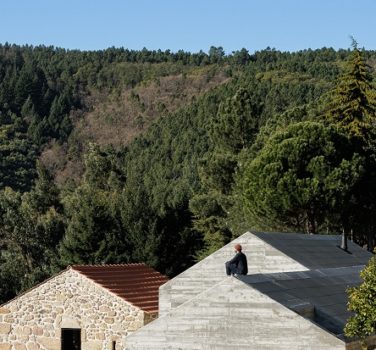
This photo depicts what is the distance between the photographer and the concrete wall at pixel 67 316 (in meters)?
24.7

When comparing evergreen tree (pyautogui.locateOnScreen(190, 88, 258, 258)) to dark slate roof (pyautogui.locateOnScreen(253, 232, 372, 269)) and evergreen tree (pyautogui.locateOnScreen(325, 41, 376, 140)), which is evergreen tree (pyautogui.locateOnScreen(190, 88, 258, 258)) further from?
dark slate roof (pyautogui.locateOnScreen(253, 232, 372, 269))

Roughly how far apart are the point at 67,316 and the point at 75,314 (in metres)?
0.29

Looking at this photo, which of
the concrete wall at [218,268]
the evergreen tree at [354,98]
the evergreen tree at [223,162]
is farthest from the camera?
the evergreen tree at [223,162]

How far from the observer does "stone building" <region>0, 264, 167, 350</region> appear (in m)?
24.7

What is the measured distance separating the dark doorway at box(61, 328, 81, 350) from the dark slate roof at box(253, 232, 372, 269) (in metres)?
5.86

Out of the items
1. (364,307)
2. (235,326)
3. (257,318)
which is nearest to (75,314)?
(235,326)

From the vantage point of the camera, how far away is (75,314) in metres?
25.2

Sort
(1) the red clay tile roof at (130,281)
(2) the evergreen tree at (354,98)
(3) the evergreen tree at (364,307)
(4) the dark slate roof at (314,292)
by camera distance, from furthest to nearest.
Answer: (2) the evergreen tree at (354,98) → (1) the red clay tile roof at (130,281) → (4) the dark slate roof at (314,292) → (3) the evergreen tree at (364,307)

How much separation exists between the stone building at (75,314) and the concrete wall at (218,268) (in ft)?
→ 2.74

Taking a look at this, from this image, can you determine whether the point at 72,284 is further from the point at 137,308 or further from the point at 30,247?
the point at 30,247

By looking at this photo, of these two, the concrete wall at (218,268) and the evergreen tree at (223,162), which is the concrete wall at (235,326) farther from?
the evergreen tree at (223,162)

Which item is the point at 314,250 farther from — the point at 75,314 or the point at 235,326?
the point at 235,326

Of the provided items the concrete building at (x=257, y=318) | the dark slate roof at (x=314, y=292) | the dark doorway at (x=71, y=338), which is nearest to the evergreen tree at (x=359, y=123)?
the dark slate roof at (x=314, y=292)

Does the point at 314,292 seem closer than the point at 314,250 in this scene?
Yes
